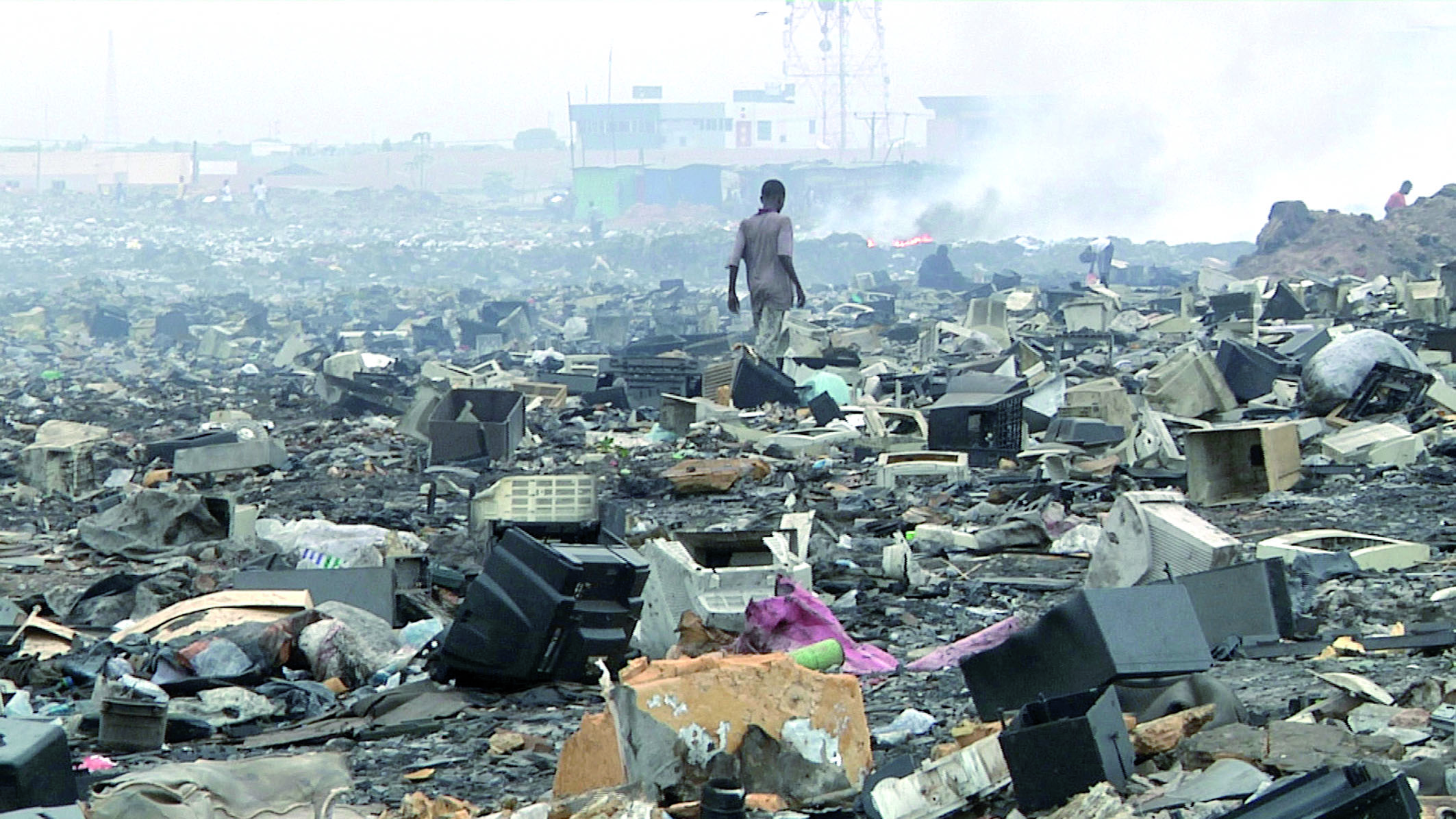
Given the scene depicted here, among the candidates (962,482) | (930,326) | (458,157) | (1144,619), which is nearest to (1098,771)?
(1144,619)

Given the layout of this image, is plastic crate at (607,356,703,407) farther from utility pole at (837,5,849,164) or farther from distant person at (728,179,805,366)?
utility pole at (837,5,849,164)

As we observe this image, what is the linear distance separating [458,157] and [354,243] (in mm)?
30904

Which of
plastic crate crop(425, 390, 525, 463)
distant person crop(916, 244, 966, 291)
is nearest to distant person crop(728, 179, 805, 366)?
plastic crate crop(425, 390, 525, 463)

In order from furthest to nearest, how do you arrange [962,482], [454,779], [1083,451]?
[1083,451]
[962,482]
[454,779]

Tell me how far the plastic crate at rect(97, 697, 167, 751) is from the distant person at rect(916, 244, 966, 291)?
2489 cm

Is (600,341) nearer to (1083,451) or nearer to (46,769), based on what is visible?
(1083,451)

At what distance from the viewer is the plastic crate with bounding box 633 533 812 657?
17.2ft

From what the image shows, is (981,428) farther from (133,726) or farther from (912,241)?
(912,241)

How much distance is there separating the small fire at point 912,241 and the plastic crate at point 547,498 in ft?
129

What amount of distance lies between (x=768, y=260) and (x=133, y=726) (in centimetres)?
724

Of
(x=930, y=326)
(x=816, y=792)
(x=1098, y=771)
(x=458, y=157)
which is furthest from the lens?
(x=458, y=157)

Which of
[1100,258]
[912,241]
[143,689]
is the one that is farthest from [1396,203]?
[143,689]

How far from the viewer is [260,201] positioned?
58500mm

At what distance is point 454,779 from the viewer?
4164 mm
